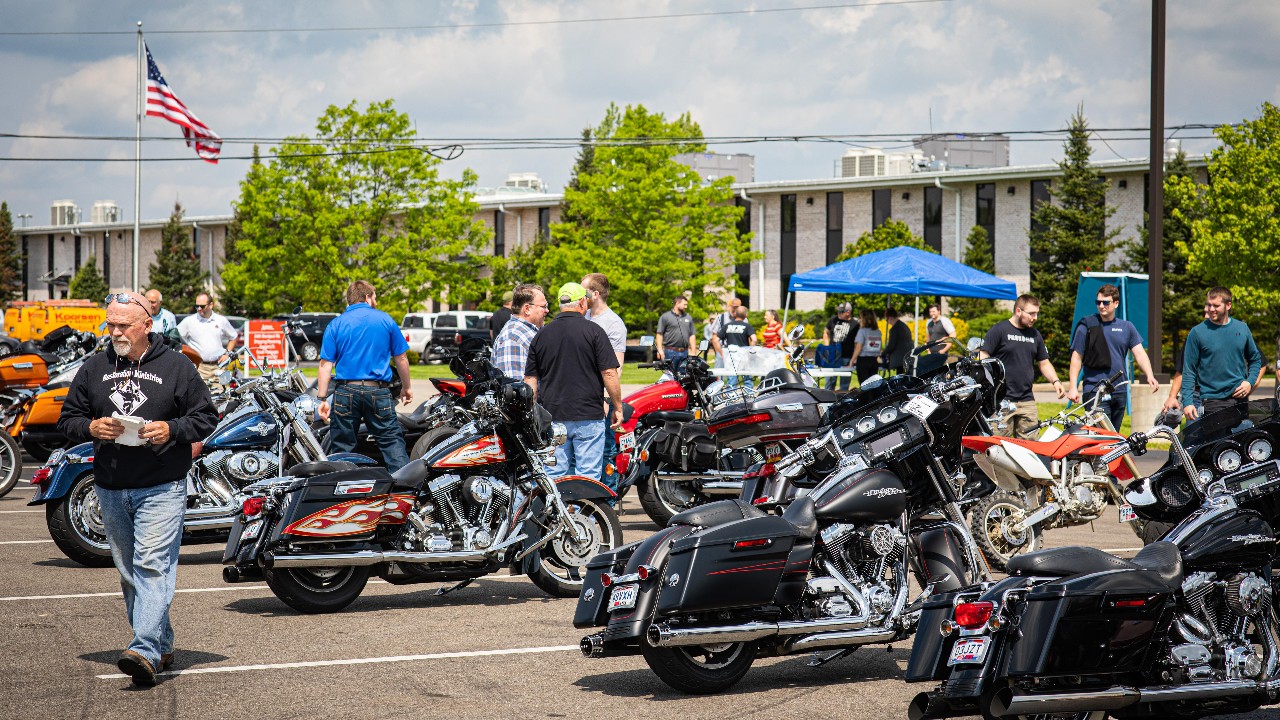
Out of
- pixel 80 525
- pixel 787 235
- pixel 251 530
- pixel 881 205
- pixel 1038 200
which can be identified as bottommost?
pixel 80 525

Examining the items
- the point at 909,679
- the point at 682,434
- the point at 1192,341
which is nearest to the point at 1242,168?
the point at 1192,341

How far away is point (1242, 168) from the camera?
33.4 metres

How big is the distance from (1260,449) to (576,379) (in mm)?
4556

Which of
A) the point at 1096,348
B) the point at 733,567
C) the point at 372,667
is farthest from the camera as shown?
the point at 1096,348

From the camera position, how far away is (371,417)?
1023cm

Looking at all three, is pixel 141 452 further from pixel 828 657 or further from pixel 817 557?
pixel 828 657

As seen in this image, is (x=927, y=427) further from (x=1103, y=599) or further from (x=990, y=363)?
(x=1103, y=599)

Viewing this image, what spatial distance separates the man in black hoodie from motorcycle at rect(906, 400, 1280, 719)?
3.50 metres

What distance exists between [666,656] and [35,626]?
3.85m

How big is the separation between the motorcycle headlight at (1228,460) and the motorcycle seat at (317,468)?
474cm

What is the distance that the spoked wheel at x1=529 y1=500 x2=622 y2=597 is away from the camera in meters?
8.29

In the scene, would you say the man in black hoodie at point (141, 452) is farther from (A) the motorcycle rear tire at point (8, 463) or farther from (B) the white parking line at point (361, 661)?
(A) the motorcycle rear tire at point (8, 463)

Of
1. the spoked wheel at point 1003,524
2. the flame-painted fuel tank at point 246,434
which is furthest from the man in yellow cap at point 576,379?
the spoked wheel at point 1003,524

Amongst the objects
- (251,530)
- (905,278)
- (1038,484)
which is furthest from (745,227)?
(251,530)
